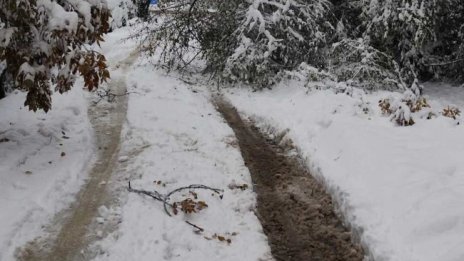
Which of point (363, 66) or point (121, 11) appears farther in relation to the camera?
point (121, 11)

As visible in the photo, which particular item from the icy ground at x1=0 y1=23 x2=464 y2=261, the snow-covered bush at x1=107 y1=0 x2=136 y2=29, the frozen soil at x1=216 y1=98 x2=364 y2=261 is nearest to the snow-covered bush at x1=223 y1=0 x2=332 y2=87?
the icy ground at x1=0 y1=23 x2=464 y2=261

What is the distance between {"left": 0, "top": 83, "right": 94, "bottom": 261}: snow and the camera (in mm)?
5781

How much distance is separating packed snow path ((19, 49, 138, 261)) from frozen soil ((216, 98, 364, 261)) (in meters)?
2.24

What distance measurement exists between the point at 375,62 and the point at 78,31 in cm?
831

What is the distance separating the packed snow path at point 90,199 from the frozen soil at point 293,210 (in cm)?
224

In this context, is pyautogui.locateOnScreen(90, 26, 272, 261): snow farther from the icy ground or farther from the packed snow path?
the packed snow path

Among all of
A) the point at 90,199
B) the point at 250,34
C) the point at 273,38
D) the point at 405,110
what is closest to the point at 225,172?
the point at 90,199

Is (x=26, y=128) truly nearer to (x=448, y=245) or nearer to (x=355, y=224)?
(x=355, y=224)

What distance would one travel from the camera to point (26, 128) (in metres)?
8.45

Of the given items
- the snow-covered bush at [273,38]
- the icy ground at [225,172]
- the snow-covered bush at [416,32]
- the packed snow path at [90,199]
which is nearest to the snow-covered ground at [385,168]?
the icy ground at [225,172]

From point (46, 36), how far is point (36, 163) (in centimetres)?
191

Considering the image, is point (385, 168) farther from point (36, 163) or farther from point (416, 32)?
point (416, 32)

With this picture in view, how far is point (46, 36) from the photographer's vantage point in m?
6.79

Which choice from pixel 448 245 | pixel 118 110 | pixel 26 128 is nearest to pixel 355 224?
pixel 448 245
